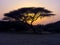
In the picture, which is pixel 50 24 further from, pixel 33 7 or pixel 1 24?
pixel 1 24

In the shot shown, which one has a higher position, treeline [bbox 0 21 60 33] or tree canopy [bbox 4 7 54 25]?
tree canopy [bbox 4 7 54 25]

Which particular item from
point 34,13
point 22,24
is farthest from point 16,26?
point 34,13

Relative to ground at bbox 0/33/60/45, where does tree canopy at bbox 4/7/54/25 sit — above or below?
above

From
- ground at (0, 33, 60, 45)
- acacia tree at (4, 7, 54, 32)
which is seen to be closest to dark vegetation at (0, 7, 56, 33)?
acacia tree at (4, 7, 54, 32)

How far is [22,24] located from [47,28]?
162 inches

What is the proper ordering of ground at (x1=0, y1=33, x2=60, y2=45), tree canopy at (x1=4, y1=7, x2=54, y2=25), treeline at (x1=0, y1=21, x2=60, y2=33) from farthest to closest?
treeline at (x1=0, y1=21, x2=60, y2=33)
tree canopy at (x1=4, y1=7, x2=54, y2=25)
ground at (x1=0, y1=33, x2=60, y2=45)

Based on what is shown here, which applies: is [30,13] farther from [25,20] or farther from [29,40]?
[29,40]

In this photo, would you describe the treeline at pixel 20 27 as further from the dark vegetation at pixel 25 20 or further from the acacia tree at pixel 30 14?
the acacia tree at pixel 30 14

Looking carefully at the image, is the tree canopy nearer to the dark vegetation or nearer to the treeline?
the dark vegetation

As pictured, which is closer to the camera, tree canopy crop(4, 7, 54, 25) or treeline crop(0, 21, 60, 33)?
tree canopy crop(4, 7, 54, 25)

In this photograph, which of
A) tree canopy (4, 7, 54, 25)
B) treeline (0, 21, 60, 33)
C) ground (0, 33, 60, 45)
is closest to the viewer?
ground (0, 33, 60, 45)

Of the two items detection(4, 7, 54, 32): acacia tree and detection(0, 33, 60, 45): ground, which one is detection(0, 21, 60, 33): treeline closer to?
detection(4, 7, 54, 32): acacia tree

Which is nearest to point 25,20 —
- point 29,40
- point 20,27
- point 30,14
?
point 30,14

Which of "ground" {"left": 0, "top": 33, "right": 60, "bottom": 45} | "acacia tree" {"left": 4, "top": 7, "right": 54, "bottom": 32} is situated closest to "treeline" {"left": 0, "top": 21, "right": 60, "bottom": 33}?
"acacia tree" {"left": 4, "top": 7, "right": 54, "bottom": 32}
